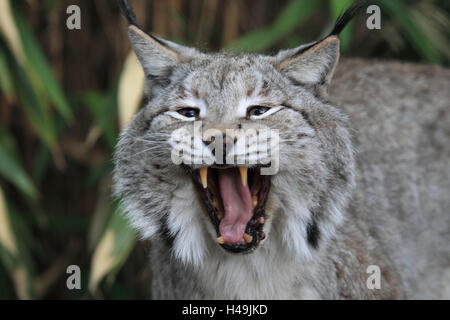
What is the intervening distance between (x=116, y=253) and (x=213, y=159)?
1.79m

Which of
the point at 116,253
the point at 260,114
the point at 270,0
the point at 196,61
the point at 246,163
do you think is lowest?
the point at 116,253

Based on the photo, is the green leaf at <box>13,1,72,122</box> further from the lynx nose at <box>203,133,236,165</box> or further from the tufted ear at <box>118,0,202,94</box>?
the lynx nose at <box>203,133,236,165</box>

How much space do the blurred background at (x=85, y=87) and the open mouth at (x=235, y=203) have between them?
2067 millimetres

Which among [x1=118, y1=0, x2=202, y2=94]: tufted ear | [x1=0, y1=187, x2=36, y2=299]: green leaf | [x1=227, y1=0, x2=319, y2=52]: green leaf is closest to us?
[x1=118, y1=0, x2=202, y2=94]: tufted ear

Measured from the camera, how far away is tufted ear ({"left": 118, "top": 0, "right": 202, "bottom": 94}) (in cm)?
304

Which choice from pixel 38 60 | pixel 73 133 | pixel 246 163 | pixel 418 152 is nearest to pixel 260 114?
pixel 246 163

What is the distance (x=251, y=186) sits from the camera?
2830 mm

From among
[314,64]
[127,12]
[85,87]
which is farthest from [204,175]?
[85,87]

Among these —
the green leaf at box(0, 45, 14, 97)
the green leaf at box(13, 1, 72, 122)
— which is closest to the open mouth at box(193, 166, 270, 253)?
the green leaf at box(13, 1, 72, 122)

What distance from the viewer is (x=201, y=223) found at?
2.91m

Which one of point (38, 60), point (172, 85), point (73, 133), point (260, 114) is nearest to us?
point (260, 114)

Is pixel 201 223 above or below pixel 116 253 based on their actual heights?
above

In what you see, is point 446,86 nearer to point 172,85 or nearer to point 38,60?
point 172,85

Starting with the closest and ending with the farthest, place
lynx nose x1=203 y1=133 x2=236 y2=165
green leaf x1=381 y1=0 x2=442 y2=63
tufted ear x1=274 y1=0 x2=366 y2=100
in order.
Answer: lynx nose x1=203 y1=133 x2=236 y2=165 < tufted ear x1=274 y1=0 x2=366 y2=100 < green leaf x1=381 y1=0 x2=442 y2=63
